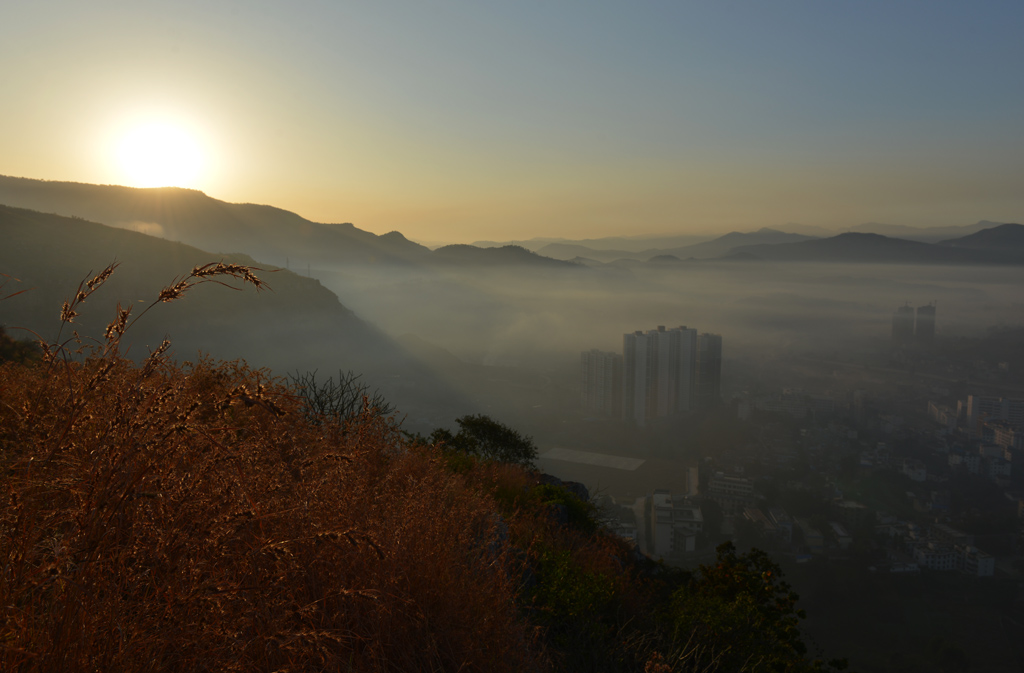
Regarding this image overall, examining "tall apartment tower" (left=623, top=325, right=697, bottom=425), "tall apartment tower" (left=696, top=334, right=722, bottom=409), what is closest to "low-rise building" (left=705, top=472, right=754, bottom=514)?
"tall apartment tower" (left=623, top=325, right=697, bottom=425)

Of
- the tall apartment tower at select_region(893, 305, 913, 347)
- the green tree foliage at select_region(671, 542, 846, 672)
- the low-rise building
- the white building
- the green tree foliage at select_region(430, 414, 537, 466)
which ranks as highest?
the green tree foliage at select_region(671, 542, 846, 672)

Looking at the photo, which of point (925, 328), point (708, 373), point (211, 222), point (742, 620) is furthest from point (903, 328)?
point (211, 222)

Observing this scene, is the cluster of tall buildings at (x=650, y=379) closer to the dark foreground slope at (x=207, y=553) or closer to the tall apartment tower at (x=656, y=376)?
the tall apartment tower at (x=656, y=376)

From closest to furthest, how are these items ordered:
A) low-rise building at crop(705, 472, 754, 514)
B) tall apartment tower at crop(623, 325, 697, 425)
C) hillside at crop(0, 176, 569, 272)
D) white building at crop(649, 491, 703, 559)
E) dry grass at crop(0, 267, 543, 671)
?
dry grass at crop(0, 267, 543, 671) < white building at crop(649, 491, 703, 559) < low-rise building at crop(705, 472, 754, 514) < tall apartment tower at crop(623, 325, 697, 425) < hillside at crop(0, 176, 569, 272)

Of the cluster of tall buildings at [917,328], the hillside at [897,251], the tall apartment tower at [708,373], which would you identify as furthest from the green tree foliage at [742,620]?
the hillside at [897,251]

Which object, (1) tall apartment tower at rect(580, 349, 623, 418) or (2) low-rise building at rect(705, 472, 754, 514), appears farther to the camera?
(1) tall apartment tower at rect(580, 349, 623, 418)

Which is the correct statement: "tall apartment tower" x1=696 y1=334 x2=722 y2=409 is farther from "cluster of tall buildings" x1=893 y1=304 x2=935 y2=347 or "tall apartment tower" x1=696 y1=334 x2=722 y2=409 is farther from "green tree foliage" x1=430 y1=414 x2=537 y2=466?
"cluster of tall buildings" x1=893 y1=304 x2=935 y2=347

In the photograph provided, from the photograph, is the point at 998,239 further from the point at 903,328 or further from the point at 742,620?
the point at 742,620
